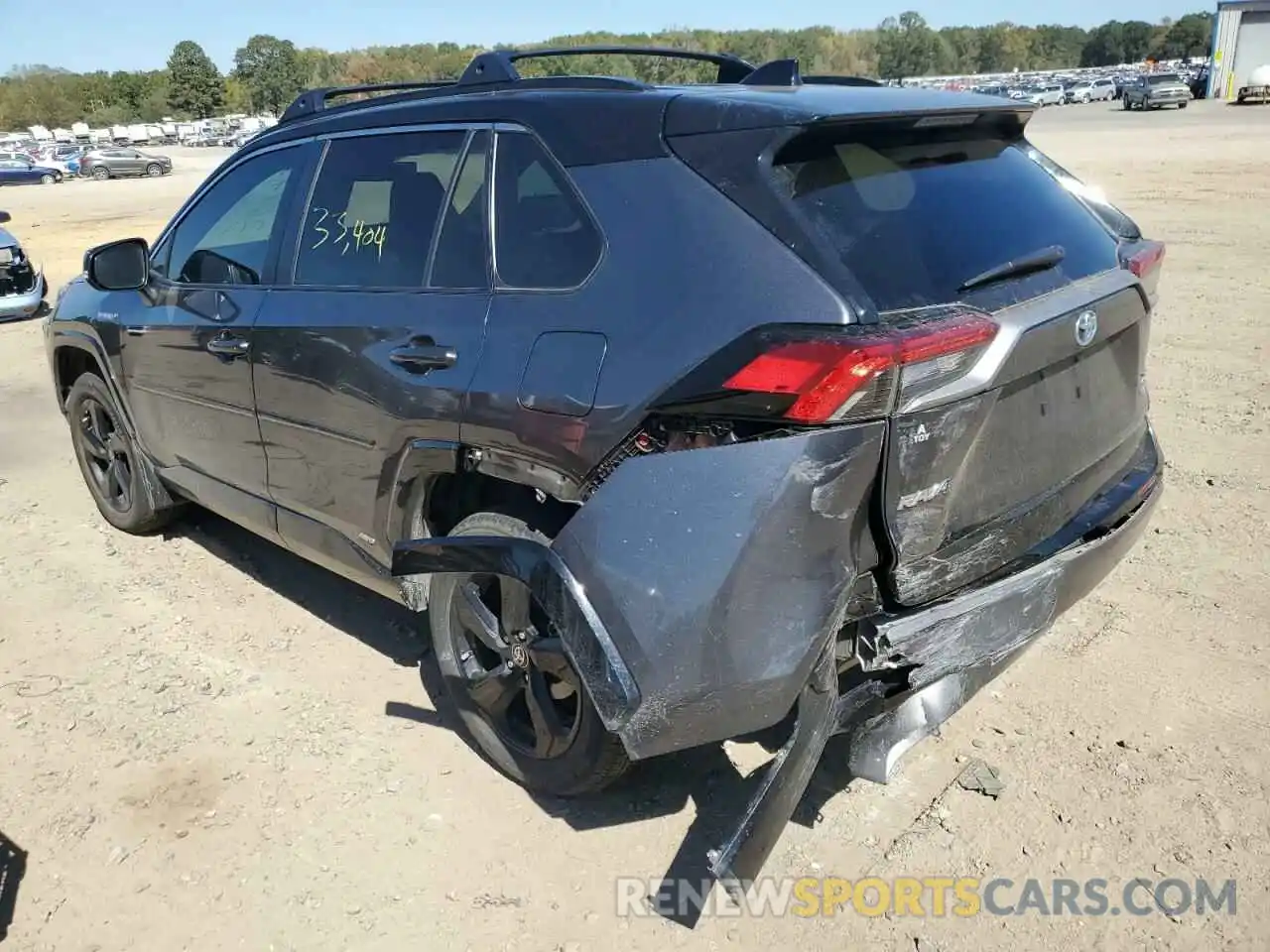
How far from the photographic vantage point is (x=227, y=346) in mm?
3656

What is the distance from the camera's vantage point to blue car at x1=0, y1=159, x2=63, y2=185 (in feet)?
132

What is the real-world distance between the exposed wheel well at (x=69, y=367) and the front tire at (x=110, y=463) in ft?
0.21

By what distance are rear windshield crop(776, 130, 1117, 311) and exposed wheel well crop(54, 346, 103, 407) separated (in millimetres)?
3844

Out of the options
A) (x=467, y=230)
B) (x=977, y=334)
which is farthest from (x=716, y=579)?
(x=467, y=230)

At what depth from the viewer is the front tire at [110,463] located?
4.76 m

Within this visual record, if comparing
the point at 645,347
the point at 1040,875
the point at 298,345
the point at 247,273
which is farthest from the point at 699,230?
the point at 247,273

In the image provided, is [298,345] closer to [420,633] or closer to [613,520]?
[420,633]

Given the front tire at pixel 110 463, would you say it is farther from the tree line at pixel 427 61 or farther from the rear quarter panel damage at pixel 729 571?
the tree line at pixel 427 61

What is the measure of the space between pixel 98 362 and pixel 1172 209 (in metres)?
14.2

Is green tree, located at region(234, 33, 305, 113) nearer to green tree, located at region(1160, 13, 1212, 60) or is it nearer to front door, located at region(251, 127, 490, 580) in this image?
green tree, located at region(1160, 13, 1212, 60)

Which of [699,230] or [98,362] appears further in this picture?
[98,362]

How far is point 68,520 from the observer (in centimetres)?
528

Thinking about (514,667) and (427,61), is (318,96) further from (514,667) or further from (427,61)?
(427,61)

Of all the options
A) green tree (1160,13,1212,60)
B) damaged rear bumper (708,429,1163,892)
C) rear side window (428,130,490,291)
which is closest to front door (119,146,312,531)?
rear side window (428,130,490,291)
